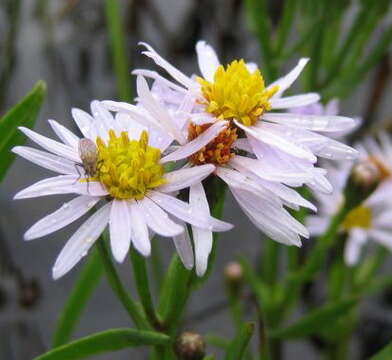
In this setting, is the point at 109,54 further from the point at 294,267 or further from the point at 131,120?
the point at 131,120

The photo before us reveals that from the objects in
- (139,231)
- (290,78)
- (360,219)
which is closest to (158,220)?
(139,231)

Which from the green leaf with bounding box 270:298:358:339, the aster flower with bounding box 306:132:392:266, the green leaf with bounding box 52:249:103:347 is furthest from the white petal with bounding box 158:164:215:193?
the aster flower with bounding box 306:132:392:266

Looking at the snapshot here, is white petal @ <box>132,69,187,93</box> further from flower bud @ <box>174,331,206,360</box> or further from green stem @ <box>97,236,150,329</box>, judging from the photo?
flower bud @ <box>174,331,206,360</box>

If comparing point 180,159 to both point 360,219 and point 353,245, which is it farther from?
point 360,219

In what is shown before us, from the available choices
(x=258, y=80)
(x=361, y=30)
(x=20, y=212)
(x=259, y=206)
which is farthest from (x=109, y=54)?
(x=259, y=206)

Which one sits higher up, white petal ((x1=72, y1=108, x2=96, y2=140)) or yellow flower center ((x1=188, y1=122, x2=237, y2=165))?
white petal ((x1=72, y1=108, x2=96, y2=140))

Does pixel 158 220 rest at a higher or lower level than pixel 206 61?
lower

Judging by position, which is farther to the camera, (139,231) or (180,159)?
(180,159)
